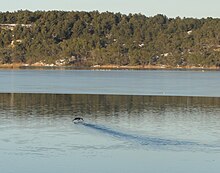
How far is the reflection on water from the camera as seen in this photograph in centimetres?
2495

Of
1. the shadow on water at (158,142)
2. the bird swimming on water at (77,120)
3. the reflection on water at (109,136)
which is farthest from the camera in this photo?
the bird swimming on water at (77,120)

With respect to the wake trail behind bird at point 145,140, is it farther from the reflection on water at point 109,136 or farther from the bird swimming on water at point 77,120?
the bird swimming on water at point 77,120

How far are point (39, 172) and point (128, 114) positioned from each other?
17.7m

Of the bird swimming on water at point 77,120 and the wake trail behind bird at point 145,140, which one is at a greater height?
the bird swimming on water at point 77,120

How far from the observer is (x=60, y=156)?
26.0m

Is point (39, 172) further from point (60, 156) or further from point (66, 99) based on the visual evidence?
point (66, 99)

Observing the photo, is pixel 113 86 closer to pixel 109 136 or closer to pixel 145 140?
pixel 109 136

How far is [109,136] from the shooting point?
3109 cm

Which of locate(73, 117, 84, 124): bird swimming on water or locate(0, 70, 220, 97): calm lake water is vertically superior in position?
locate(0, 70, 220, 97): calm lake water

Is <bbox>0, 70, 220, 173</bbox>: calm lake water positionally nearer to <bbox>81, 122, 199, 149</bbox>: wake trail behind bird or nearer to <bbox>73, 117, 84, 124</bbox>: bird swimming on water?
<bbox>81, 122, 199, 149</bbox>: wake trail behind bird

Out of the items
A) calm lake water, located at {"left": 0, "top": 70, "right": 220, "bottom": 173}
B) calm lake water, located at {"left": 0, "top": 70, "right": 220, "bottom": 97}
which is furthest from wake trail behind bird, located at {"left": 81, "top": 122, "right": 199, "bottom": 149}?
calm lake water, located at {"left": 0, "top": 70, "right": 220, "bottom": 97}

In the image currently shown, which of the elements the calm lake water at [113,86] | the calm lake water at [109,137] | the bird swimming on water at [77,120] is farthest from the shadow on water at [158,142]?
the calm lake water at [113,86]

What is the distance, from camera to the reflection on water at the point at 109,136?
25.0 meters

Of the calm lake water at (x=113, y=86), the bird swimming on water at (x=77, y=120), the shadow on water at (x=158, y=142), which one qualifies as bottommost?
the shadow on water at (x=158, y=142)
